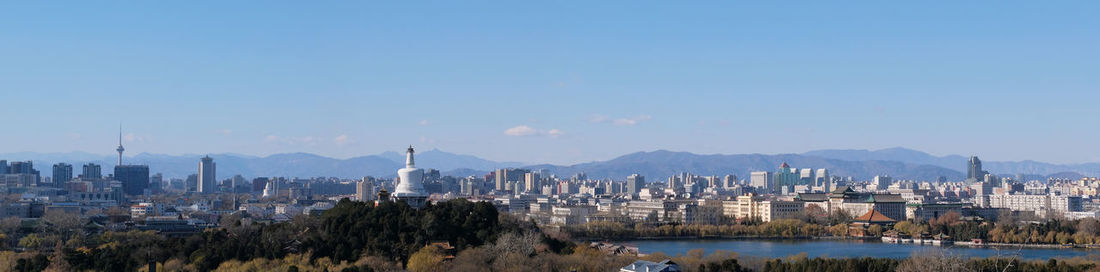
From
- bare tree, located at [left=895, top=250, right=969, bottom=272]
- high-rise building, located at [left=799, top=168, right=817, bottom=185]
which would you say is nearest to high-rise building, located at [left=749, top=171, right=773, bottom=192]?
high-rise building, located at [left=799, top=168, right=817, bottom=185]

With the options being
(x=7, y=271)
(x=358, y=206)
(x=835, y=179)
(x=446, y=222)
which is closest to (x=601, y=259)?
(x=446, y=222)

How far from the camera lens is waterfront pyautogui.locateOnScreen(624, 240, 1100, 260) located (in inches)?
1542

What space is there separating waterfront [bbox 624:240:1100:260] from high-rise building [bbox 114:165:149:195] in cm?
7055

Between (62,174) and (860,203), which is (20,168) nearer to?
(62,174)

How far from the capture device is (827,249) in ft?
142

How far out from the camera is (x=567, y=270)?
989 inches

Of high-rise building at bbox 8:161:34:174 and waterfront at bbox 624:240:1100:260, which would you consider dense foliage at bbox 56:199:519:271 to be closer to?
waterfront at bbox 624:240:1100:260

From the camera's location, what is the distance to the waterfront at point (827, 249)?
39156mm

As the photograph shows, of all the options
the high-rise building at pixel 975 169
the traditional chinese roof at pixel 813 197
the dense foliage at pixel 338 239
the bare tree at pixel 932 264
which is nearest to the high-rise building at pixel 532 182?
the high-rise building at pixel 975 169

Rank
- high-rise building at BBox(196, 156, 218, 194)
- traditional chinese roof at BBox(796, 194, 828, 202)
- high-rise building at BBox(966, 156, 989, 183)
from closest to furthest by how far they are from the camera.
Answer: traditional chinese roof at BBox(796, 194, 828, 202) → high-rise building at BBox(196, 156, 218, 194) → high-rise building at BBox(966, 156, 989, 183)

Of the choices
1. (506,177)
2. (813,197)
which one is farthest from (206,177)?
(813,197)

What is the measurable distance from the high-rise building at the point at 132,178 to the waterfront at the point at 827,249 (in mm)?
70551

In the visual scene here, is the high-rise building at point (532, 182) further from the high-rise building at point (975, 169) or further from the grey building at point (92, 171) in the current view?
the high-rise building at point (975, 169)

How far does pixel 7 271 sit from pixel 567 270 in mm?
10792
